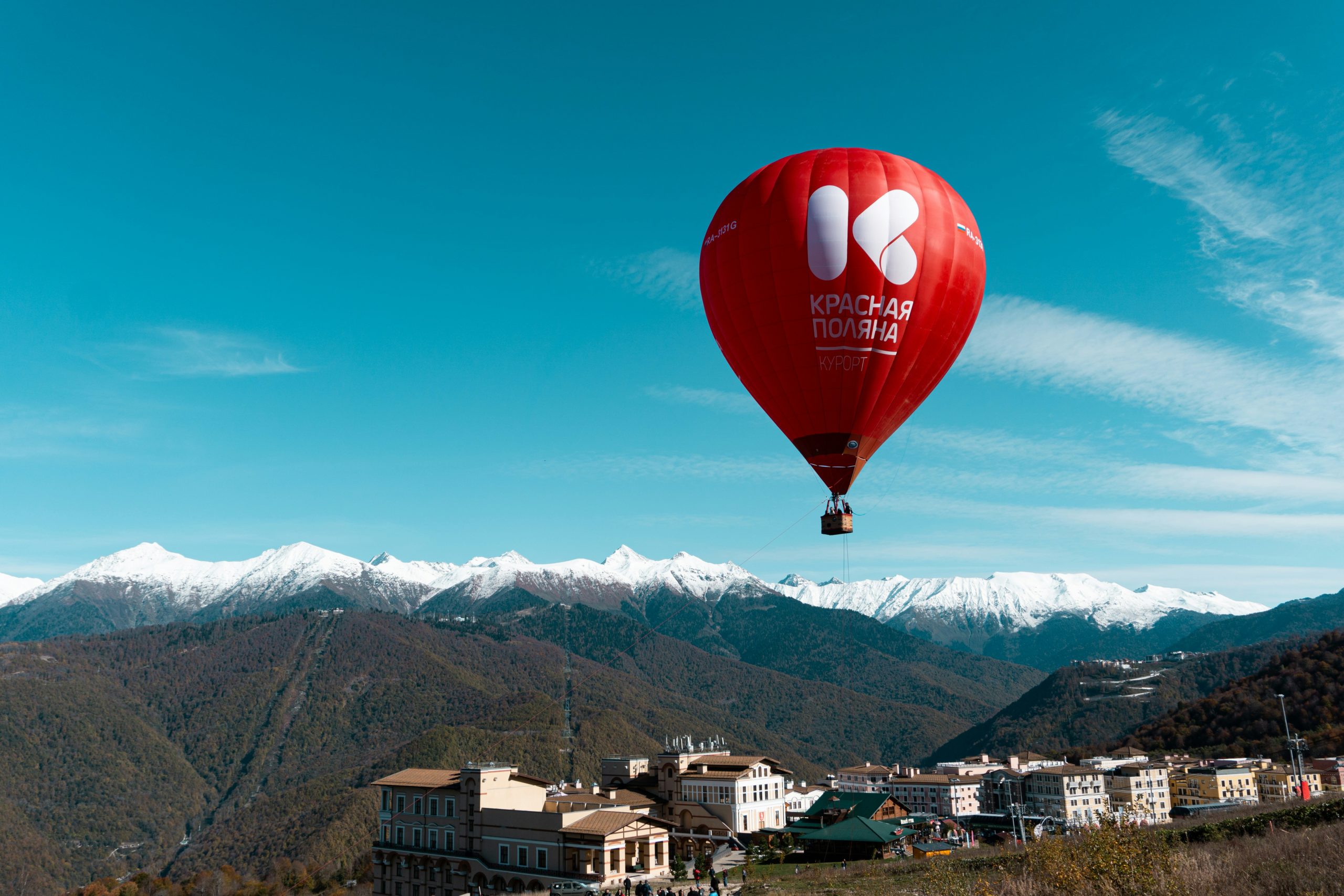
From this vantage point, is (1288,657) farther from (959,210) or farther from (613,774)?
(959,210)

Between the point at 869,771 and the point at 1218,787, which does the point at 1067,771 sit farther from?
the point at 869,771

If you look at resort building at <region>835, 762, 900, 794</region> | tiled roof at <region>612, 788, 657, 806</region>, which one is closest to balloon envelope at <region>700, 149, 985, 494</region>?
tiled roof at <region>612, 788, 657, 806</region>

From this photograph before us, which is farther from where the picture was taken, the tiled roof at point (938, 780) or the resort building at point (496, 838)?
the tiled roof at point (938, 780)

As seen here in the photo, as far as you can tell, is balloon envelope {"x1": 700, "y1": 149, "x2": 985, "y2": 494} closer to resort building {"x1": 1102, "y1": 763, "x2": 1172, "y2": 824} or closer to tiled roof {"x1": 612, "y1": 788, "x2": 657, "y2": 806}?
tiled roof {"x1": 612, "y1": 788, "x2": 657, "y2": 806}

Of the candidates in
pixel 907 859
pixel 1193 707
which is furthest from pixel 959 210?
pixel 1193 707

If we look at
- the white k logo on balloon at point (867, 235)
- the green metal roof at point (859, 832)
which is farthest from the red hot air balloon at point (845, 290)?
the green metal roof at point (859, 832)

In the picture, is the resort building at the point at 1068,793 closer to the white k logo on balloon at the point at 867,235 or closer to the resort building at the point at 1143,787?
the resort building at the point at 1143,787

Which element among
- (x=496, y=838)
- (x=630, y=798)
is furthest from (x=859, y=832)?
(x=496, y=838)
